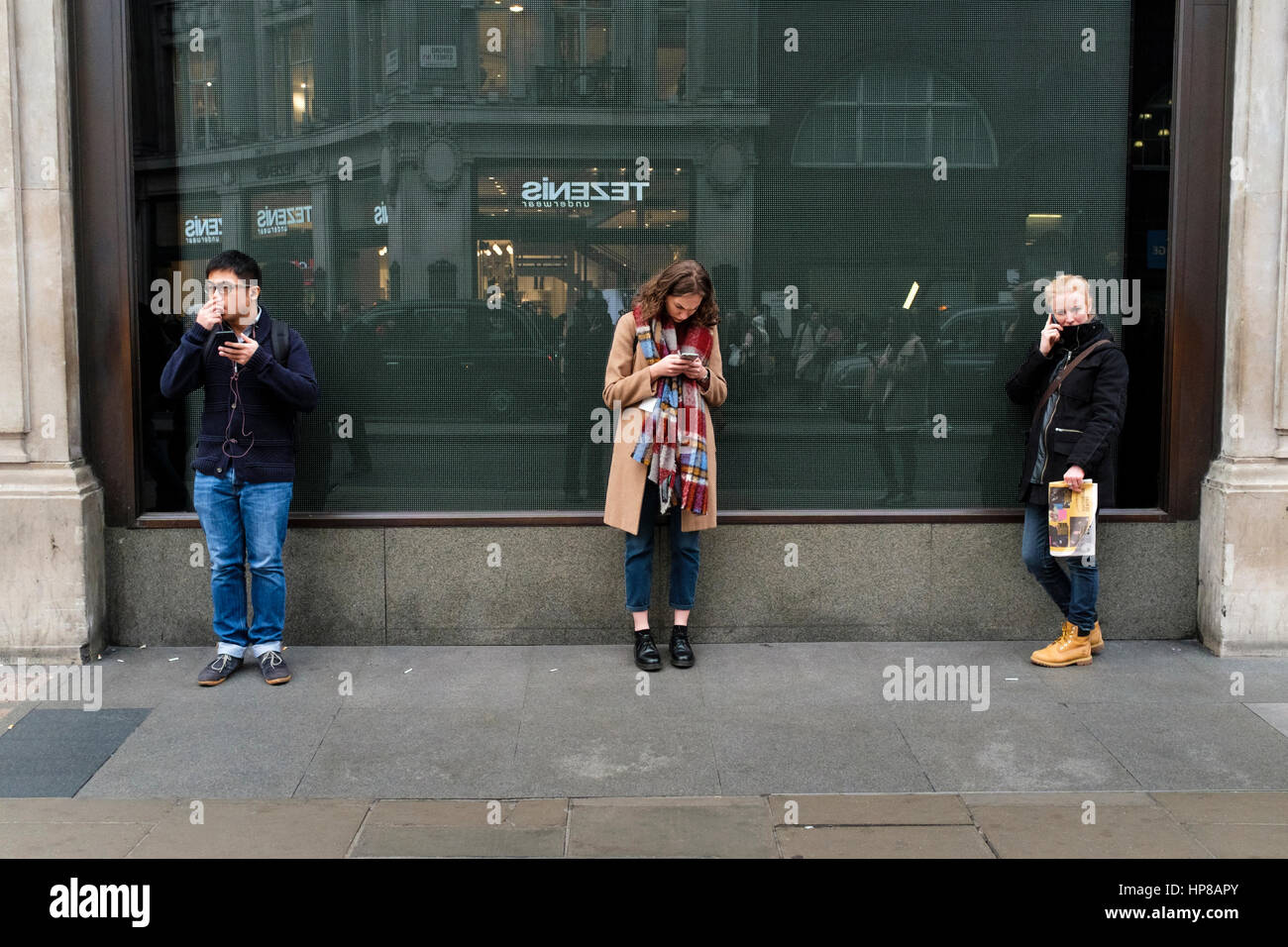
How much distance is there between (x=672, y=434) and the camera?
6.18 meters

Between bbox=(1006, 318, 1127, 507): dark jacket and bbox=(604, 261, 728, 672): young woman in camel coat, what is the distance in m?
1.76

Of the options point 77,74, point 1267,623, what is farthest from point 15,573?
point 1267,623

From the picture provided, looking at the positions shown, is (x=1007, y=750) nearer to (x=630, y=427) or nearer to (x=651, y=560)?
(x=651, y=560)

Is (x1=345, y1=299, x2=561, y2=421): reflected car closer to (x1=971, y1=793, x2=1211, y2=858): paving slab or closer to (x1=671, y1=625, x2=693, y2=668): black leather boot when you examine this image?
(x1=671, y1=625, x2=693, y2=668): black leather boot

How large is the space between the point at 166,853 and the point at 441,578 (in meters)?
2.77

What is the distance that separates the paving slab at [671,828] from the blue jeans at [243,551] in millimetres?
2370

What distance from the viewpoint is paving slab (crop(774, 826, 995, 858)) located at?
13.8 feet

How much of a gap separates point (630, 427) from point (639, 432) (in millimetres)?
87

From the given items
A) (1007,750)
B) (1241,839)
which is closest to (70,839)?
(1007,750)

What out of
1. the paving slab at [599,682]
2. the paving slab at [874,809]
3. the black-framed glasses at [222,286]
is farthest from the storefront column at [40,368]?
the paving slab at [874,809]

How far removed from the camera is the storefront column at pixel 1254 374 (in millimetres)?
6500

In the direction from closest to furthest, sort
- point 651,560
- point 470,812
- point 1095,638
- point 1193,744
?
1. point 470,812
2. point 1193,744
3. point 651,560
4. point 1095,638

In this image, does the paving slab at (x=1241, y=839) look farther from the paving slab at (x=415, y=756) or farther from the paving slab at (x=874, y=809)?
the paving slab at (x=415, y=756)

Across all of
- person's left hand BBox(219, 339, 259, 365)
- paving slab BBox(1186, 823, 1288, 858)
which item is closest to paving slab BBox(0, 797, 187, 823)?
person's left hand BBox(219, 339, 259, 365)
